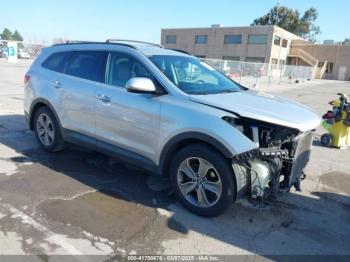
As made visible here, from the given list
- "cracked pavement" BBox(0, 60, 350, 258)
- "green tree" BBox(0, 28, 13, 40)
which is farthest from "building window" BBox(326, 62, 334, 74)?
"green tree" BBox(0, 28, 13, 40)

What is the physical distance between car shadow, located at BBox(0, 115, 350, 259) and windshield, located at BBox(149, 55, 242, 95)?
4.68ft

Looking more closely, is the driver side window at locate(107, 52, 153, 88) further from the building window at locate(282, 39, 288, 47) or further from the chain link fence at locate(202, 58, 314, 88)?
the building window at locate(282, 39, 288, 47)

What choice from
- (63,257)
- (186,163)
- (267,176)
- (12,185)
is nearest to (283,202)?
(267,176)

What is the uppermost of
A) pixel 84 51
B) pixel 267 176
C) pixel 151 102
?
pixel 84 51

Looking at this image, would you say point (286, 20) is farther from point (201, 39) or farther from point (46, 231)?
point (46, 231)

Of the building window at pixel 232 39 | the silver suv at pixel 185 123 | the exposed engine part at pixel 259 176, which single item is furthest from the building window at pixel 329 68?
the exposed engine part at pixel 259 176

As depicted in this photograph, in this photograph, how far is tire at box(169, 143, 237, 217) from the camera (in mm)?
3436

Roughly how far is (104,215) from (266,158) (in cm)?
189

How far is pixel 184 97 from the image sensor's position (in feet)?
12.1

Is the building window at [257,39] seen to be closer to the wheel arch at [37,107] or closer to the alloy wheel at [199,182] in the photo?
the wheel arch at [37,107]

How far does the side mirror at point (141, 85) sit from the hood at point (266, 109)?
1.64 ft

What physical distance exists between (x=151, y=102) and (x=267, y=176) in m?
1.56

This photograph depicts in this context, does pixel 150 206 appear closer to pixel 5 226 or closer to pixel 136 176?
pixel 136 176

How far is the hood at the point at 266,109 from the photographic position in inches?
133
